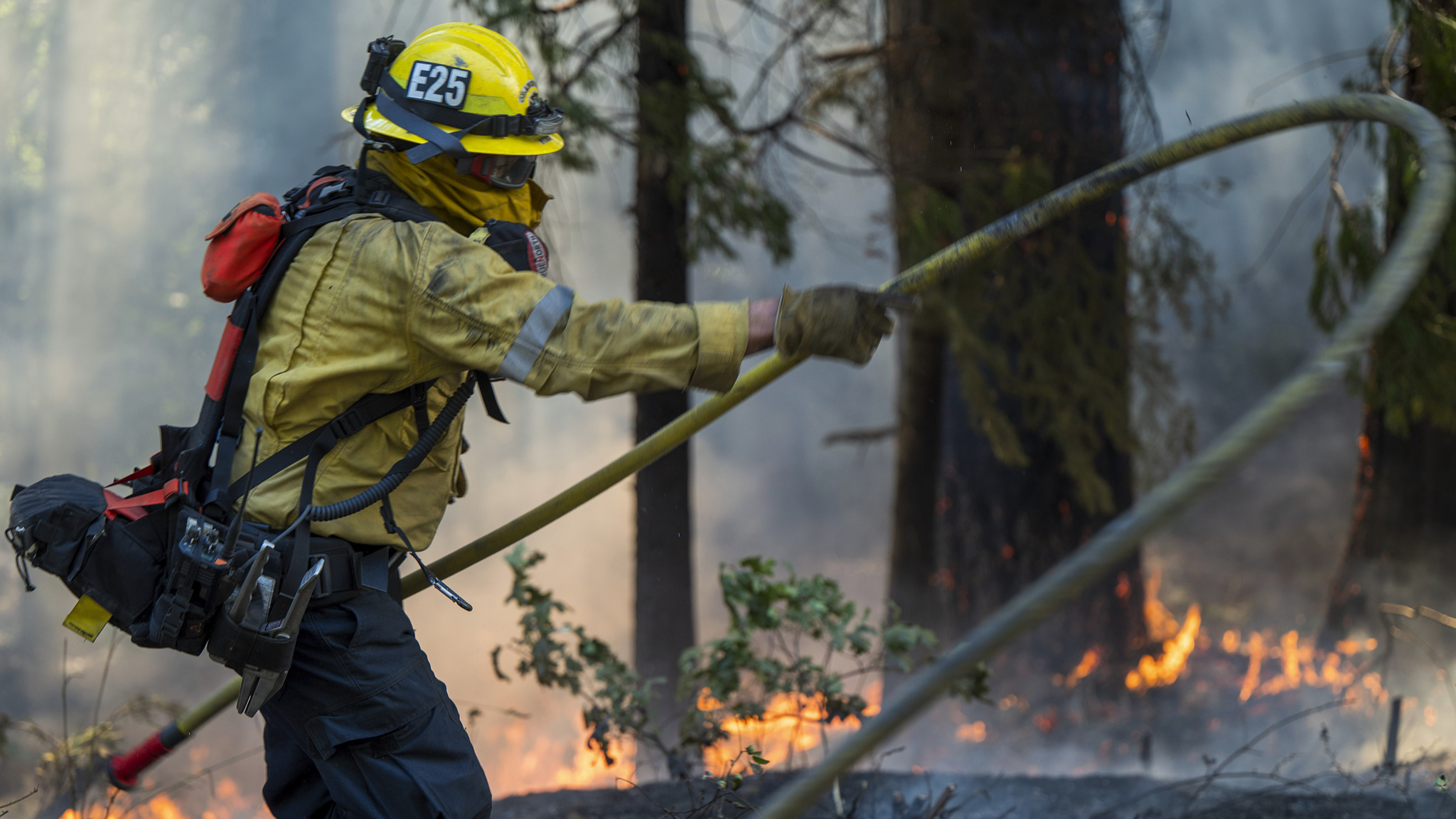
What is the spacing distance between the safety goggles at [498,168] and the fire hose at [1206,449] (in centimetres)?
70

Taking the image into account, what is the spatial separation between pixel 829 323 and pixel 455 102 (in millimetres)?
1017

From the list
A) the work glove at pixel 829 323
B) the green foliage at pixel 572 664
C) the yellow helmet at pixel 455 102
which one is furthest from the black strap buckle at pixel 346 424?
the green foliage at pixel 572 664

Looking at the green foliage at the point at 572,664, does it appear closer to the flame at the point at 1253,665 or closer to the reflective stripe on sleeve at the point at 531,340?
the reflective stripe on sleeve at the point at 531,340

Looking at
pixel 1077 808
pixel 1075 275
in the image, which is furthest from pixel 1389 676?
pixel 1077 808

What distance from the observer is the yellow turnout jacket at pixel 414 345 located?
201cm

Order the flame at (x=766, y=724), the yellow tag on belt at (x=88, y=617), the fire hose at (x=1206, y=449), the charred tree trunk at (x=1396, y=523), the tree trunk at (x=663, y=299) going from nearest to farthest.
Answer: the fire hose at (x=1206, y=449)
the yellow tag on belt at (x=88, y=617)
the flame at (x=766, y=724)
the tree trunk at (x=663, y=299)
the charred tree trunk at (x=1396, y=523)

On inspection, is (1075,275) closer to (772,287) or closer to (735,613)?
(735,613)

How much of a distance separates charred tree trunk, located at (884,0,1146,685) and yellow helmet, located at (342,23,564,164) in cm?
343

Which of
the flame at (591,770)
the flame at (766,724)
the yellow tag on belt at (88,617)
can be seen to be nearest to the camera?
the yellow tag on belt at (88,617)

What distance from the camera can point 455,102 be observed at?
2.31m

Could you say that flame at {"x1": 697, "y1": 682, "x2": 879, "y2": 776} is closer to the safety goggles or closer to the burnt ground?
the burnt ground

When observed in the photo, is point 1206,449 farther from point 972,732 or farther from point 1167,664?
point 1167,664

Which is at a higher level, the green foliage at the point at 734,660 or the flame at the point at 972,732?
the green foliage at the point at 734,660

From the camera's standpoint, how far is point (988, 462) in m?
7.04
